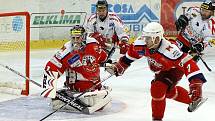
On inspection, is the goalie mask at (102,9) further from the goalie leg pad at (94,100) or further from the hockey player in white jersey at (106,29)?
the goalie leg pad at (94,100)

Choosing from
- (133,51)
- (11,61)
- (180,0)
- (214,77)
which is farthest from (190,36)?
(180,0)

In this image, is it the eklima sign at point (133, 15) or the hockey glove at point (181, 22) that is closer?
the hockey glove at point (181, 22)

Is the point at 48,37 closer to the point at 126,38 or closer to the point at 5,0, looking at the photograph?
the point at 5,0

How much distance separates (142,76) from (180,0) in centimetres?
356

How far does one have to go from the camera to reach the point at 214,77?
22.7ft

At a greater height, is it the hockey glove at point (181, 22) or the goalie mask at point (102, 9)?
the goalie mask at point (102, 9)

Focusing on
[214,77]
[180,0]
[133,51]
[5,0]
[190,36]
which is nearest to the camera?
[133,51]

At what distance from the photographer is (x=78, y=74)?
482 cm

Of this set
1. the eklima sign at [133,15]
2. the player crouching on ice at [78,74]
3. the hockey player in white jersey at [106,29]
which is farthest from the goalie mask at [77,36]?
the eklima sign at [133,15]

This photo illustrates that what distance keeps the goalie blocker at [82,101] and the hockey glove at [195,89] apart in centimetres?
114

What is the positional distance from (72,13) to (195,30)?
3002 millimetres

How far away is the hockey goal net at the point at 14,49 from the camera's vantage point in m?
5.56

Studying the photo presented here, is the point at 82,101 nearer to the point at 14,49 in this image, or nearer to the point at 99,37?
the point at 99,37

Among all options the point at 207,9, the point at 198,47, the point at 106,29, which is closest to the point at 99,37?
the point at 106,29
